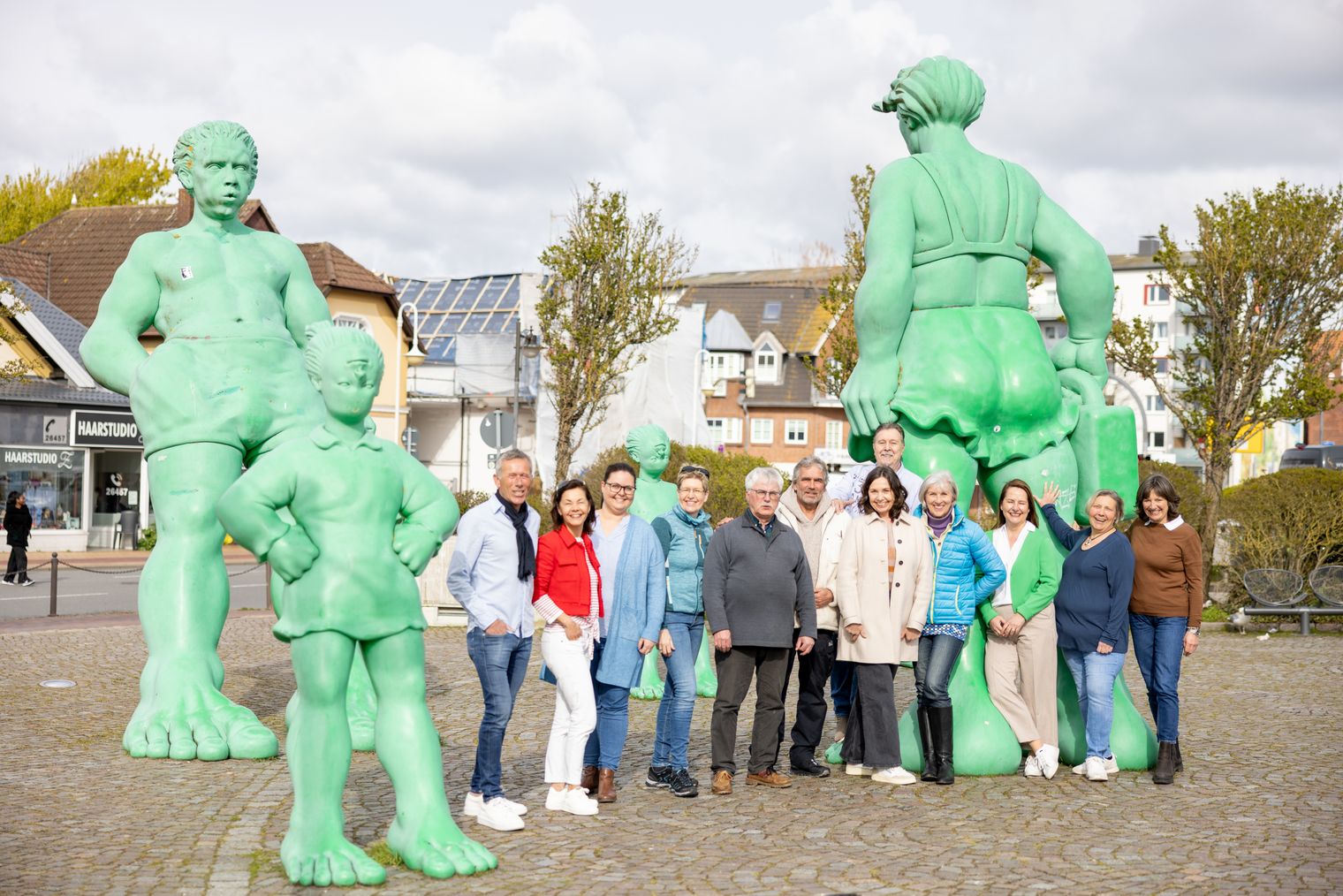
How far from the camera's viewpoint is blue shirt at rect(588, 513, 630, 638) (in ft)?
21.0

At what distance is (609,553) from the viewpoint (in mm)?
6477

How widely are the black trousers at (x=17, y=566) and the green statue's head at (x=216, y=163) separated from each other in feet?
49.3

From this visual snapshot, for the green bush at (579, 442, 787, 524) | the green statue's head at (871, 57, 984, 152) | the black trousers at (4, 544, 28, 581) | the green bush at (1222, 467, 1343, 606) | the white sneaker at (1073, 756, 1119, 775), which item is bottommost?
the white sneaker at (1073, 756, 1119, 775)

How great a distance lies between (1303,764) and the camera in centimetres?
741

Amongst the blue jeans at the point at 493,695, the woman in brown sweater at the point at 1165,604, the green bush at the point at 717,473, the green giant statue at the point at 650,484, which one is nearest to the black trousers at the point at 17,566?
the green bush at the point at 717,473

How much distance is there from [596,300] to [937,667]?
1930 cm

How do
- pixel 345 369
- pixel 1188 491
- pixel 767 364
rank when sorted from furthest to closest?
pixel 767 364, pixel 1188 491, pixel 345 369

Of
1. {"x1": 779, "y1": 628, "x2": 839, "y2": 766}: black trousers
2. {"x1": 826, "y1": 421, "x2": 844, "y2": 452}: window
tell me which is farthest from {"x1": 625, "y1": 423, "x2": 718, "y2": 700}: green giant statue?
{"x1": 826, "y1": 421, "x2": 844, "y2": 452}: window

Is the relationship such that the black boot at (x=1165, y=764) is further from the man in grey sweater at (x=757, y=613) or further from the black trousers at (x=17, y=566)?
the black trousers at (x=17, y=566)

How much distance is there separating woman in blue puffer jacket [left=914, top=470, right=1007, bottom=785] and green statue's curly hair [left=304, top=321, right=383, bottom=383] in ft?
9.74

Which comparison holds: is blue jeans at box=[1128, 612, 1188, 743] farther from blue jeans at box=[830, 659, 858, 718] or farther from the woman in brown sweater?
blue jeans at box=[830, 659, 858, 718]

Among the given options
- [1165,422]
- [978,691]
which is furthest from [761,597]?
[1165,422]

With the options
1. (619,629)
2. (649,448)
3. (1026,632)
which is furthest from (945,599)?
(649,448)

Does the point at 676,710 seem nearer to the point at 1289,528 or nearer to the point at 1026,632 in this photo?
the point at 1026,632
